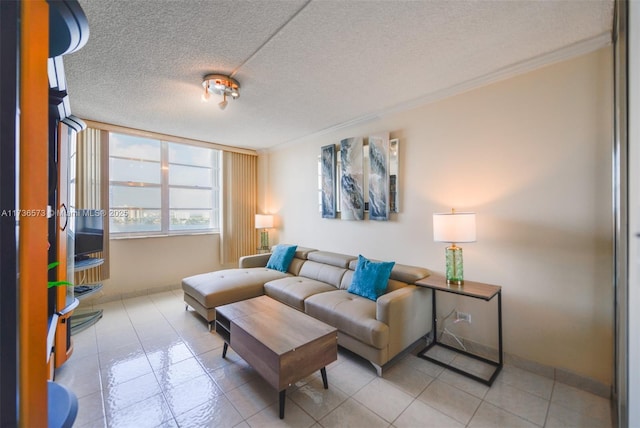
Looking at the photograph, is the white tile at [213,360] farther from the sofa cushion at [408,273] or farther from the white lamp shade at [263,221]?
the white lamp shade at [263,221]

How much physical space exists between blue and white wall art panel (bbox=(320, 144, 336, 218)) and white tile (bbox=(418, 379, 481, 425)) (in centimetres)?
240

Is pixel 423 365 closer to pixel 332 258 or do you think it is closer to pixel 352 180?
pixel 332 258

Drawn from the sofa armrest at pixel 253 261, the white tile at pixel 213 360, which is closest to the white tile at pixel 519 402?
the white tile at pixel 213 360

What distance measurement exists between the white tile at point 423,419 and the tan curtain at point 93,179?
416cm

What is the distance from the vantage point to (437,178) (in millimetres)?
2809

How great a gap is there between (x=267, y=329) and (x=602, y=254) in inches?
101

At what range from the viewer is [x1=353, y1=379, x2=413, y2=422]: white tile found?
179 centimetres

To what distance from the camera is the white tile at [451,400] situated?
1.77m

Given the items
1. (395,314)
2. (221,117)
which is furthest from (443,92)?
(221,117)

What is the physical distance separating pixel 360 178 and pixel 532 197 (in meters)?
1.83

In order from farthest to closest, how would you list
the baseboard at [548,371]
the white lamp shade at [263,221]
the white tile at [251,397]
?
A: 1. the white lamp shade at [263,221]
2. the baseboard at [548,371]
3. the white tile at [251,397]

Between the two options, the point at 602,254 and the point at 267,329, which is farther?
the point at 267,329

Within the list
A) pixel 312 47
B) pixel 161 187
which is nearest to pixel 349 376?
pixel 312 47

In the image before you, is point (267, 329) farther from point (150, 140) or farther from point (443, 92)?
point (150, 140)
